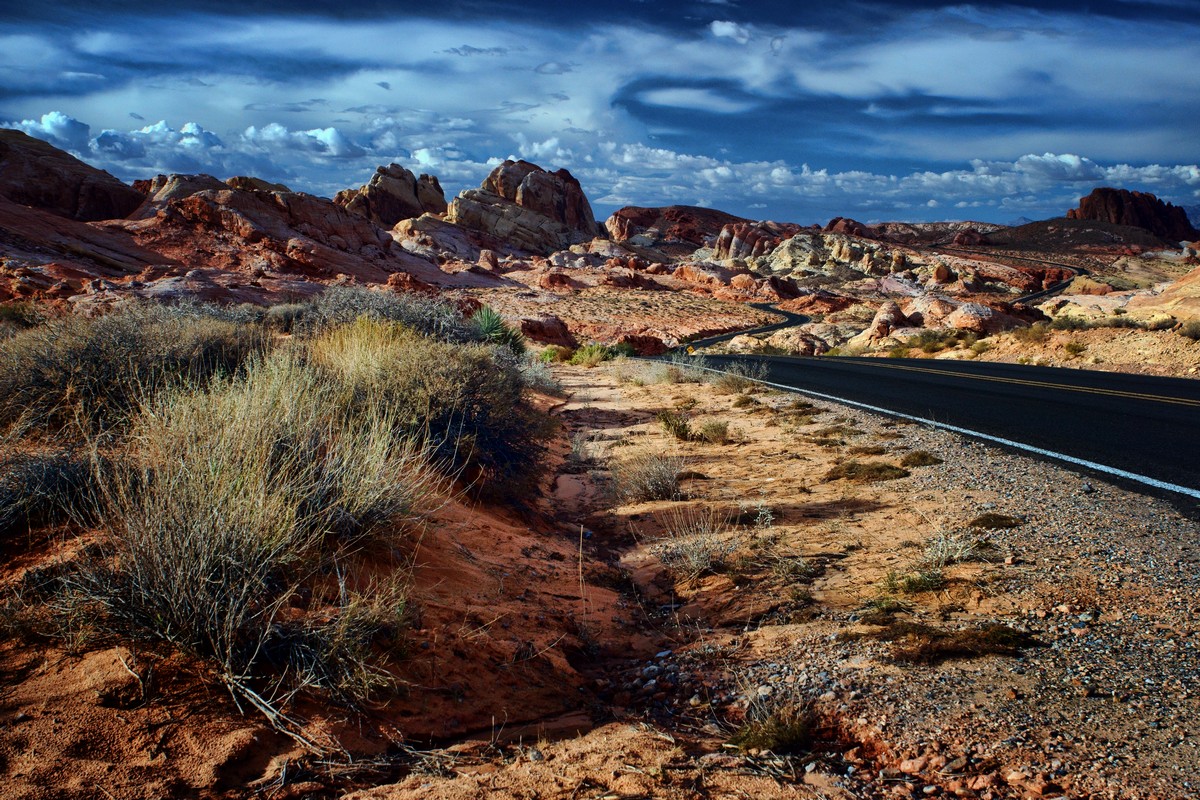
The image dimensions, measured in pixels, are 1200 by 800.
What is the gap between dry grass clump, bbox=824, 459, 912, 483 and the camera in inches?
288

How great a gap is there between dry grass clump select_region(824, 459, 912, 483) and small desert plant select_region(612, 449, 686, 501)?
1643 millimetres

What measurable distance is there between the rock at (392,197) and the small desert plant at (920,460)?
7571 cm

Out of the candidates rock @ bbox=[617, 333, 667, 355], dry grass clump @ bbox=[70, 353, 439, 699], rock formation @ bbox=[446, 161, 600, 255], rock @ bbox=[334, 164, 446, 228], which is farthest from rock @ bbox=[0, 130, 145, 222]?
dry grass clump @ bbox=[70, 353, 439, 699]

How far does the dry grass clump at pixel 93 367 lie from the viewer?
20.1 feet

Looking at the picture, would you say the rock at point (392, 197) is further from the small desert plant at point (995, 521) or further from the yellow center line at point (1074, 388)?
the small desert plant at point (995, 521)

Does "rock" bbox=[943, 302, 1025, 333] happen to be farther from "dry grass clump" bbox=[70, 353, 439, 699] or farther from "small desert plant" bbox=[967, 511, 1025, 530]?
"dry grass clump" bbox=[70, 353, 439, 699]

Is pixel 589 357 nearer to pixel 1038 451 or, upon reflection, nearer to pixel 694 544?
pixel 1038 451

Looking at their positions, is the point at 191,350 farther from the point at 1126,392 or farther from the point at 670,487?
the point at 1126,392

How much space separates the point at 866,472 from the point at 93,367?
7.66 metres

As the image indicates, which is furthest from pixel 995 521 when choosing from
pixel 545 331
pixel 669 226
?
pixel 669 226

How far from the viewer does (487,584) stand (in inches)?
190

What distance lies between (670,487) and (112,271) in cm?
3270

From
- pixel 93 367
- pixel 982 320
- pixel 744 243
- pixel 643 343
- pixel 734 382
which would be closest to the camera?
pixel 93 367

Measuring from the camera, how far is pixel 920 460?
766 cm
